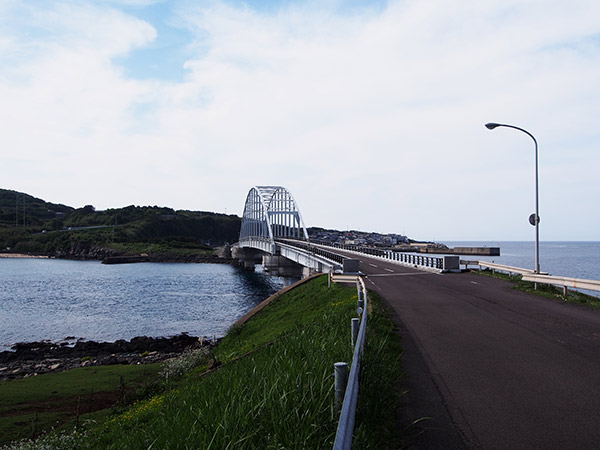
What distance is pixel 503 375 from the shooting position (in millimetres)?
7246

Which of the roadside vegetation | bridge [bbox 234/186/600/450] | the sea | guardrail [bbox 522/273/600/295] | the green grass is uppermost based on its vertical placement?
guardrail [bbox 522/273/600/295]

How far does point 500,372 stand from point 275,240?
8061cm

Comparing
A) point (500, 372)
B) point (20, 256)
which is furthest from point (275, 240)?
point (20, 256)

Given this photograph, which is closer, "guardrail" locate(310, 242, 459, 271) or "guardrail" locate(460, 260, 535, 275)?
"guardrail" locate(460, 260, 535, 275)

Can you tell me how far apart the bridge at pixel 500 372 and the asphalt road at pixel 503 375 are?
1 cm

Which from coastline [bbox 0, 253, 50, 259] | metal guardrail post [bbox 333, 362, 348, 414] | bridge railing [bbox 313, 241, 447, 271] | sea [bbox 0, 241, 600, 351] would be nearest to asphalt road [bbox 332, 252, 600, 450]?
A: metal guardrail post [bbox 333, 362, 348, 414]

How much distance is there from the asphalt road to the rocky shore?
1549 centimetres

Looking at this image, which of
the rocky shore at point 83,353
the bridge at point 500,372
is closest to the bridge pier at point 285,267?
the rocky shore at point 83,353

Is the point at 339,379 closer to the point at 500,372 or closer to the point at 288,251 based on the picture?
the point at 500,372

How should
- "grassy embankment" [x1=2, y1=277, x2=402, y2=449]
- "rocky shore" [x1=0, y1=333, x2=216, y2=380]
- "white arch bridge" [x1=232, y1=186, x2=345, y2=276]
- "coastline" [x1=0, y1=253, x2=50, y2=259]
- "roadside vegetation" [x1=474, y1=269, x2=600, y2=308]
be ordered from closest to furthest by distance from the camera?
"grassy embankment" [x1=2, y1=277, x2=402, y2=449]
"roadside vegetation" [x1=474, y1=269, x2=600, y2=308]
"rocky shore" [x1=0, y1=333, x2=216, y2=380]
"white arch bridge" [x1=232, y1=186, x2=345, y2=276]
"coastline" [x1=0, y1=253, x2=50, y2=259]

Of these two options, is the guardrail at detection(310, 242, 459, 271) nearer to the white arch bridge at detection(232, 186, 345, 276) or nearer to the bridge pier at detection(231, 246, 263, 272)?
the white arch bridge at detection(232, 186, 345, 276)

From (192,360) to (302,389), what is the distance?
45.3 ft

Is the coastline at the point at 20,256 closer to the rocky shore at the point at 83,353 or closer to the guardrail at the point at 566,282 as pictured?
the rocky shore at the point at 83,353

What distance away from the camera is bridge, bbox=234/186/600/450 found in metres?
5.05
